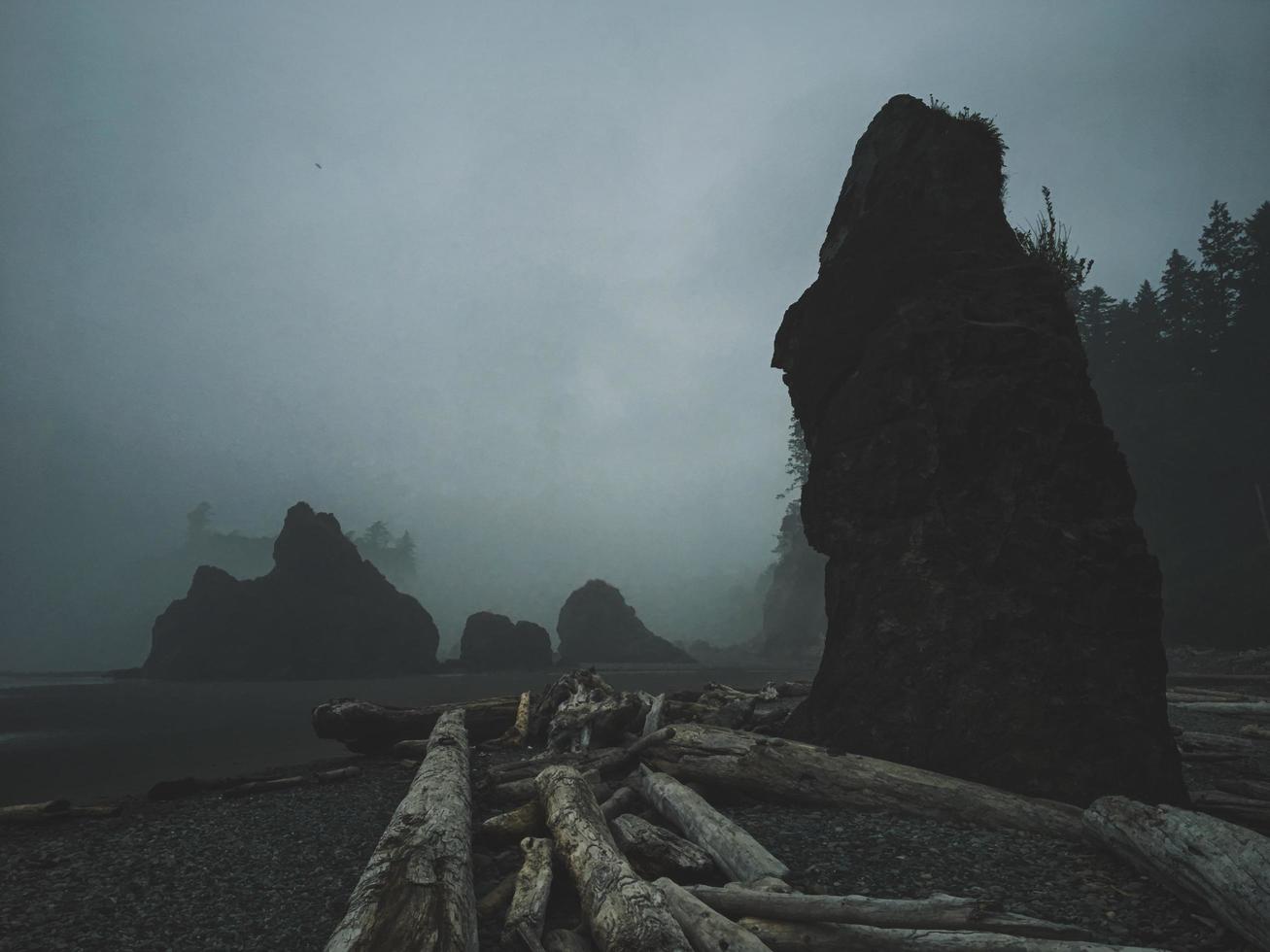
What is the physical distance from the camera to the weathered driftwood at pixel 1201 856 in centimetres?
342

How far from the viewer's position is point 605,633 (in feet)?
281

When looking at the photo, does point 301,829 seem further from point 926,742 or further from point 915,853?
point 926,742

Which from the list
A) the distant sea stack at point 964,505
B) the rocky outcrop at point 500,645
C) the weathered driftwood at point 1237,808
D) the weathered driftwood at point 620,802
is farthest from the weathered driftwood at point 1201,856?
the rocky outcrop at point 500,645

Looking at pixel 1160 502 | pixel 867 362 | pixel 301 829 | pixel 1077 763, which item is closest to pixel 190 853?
pixel 301 829

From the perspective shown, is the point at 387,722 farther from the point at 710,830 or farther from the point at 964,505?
the point at 964,505

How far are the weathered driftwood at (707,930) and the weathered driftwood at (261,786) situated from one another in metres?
9.26

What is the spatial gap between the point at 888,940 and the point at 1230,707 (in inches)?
799

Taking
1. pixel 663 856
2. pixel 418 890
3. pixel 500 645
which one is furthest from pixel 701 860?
pixel 500 645

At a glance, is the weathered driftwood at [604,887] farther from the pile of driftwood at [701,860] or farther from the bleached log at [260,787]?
the bleached log at [260,787]

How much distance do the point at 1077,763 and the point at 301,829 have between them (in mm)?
9845

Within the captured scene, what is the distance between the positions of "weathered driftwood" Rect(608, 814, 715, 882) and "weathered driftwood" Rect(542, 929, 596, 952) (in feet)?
3.58

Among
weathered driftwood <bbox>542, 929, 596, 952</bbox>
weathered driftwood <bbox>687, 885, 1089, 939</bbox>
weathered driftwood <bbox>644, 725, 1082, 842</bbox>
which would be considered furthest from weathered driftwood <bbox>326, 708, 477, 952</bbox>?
weathered driftwood <bbox>644, 725, 1082, 842</bbox>

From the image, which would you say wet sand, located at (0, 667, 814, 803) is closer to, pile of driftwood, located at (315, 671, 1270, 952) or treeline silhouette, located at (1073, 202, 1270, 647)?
pile of driftwood, located at (315, 671, 1270, 952)

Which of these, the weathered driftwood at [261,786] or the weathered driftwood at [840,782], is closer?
the weathered driftwood at [840,782]
